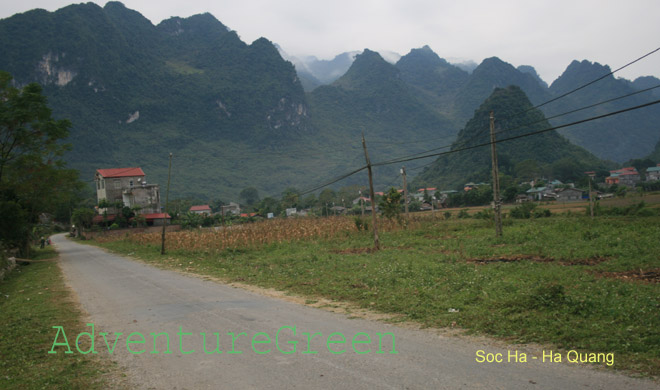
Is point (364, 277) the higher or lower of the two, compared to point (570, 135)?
lower

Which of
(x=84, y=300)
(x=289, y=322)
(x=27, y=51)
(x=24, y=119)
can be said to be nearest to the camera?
(x=289, y=322)

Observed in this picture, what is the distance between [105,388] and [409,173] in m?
172

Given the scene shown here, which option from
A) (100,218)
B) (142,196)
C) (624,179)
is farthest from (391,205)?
(624,179)

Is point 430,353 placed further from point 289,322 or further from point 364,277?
point 364,277

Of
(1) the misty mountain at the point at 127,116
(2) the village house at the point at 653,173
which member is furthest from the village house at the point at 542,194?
(1) the misty mountain at the point at 127,116

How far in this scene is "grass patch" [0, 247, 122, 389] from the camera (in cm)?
611

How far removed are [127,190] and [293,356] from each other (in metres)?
70.1

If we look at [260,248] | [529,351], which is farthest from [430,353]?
[260,248]

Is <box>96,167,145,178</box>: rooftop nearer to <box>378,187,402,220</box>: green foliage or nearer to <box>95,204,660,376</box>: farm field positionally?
<box>378,187,402,220</box>: green foliage

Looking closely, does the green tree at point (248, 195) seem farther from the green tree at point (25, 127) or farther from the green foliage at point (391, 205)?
the green foliage at point (391, 205)

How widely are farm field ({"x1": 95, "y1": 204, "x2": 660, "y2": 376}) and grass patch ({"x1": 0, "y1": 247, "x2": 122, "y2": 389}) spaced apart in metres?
5.05

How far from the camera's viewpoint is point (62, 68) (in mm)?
176875

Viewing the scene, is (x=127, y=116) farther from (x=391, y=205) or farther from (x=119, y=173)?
(x=391, y=205)

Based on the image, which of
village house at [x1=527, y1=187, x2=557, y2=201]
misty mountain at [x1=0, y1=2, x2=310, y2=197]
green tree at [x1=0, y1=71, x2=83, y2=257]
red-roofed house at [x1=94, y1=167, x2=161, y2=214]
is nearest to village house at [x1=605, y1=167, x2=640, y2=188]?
village house at [x1=527, y1=187, x2=557, y2=201]
